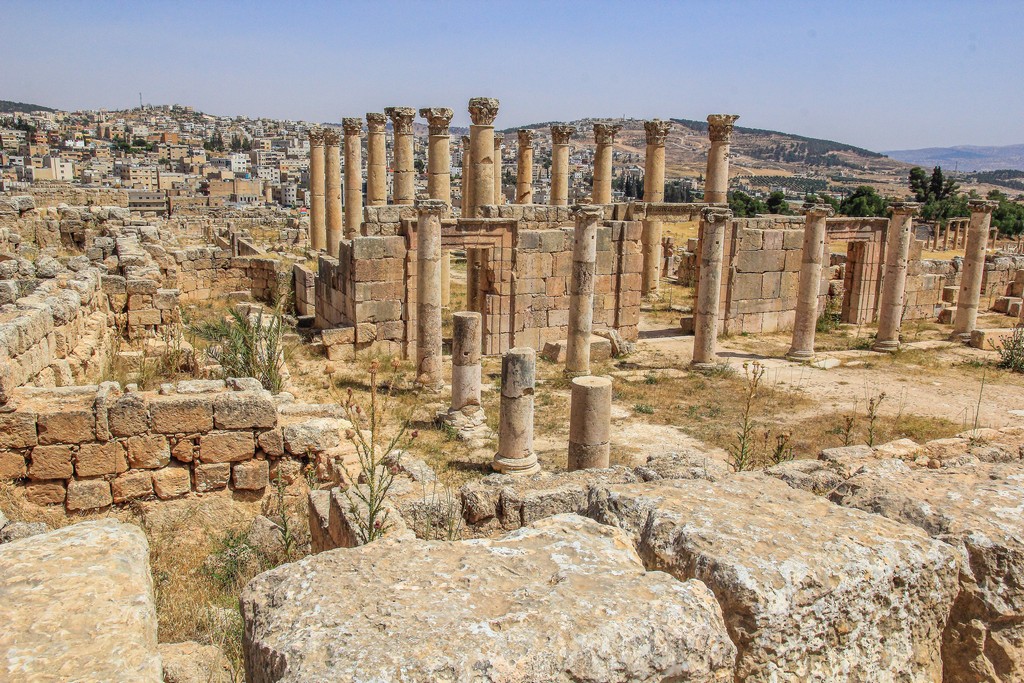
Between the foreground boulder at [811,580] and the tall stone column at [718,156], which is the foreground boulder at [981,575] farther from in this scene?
the tall stone column at [718,156]

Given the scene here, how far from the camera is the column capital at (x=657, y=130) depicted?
85.2 ft

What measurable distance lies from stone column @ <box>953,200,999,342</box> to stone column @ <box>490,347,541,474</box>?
15.8 m

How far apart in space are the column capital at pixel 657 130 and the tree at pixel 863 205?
77.7 ft

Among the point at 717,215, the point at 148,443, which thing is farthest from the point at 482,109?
the point at 148,443

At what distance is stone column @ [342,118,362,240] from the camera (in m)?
26.3

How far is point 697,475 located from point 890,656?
2.78m

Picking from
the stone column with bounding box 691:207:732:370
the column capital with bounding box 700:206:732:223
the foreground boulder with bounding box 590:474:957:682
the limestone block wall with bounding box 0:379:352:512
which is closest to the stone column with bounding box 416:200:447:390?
the stone column with bounding box 691:207:732:370

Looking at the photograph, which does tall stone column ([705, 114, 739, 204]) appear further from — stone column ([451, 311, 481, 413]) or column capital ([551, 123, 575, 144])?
stone column ([451, 311, 481, 413])

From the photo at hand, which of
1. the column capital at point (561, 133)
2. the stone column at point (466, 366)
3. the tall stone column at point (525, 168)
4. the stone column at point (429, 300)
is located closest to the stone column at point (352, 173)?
the tall stone column at point (525, 168)

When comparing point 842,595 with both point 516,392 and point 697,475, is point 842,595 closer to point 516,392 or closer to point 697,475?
point 697,475

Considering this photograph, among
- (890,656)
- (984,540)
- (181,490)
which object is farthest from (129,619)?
(181,490)

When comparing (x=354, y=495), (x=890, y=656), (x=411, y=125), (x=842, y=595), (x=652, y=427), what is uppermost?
(x=411, y=125)

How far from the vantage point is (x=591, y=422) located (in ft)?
34.1

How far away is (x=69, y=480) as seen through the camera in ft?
23.6
